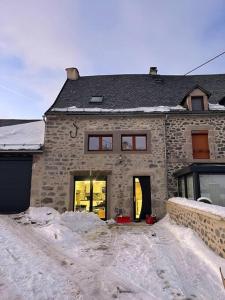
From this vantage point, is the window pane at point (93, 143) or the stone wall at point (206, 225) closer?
the stone wall at point (206, 225)

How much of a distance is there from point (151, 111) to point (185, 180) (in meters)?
3.94

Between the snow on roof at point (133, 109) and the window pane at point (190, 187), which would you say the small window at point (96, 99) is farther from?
the window pane at point (190, 187)

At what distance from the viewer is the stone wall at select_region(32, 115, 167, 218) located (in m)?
11.2

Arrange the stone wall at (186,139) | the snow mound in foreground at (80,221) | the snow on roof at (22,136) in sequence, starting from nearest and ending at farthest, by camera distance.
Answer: the snow mound in foreground at (80,221), the stone wall at (186,139), the snow on roof at (22,136)

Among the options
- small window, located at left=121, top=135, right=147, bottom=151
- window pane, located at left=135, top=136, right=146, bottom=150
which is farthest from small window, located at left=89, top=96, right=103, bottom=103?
window pane, located at left=135, top=136, right=146, bottom=150

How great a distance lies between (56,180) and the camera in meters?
11.4

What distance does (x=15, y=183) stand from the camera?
11562 mm

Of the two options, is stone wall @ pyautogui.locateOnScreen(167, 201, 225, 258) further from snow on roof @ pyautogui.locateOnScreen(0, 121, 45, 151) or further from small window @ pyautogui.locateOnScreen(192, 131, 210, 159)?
snow on roof @ pyautogui.locateOnScreen(0, 121, 45, 151)

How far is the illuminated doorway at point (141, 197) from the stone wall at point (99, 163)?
273 mm

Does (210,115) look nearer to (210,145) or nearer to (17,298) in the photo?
(210,145)

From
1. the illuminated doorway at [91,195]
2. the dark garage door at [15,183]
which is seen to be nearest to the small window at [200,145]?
the illuminated doorway at [91,195]

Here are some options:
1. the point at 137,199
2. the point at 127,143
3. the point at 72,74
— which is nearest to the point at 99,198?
the point at 137,199

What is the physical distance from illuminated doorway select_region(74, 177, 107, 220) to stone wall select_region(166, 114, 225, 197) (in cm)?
327

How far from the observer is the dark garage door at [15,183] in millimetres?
11344
